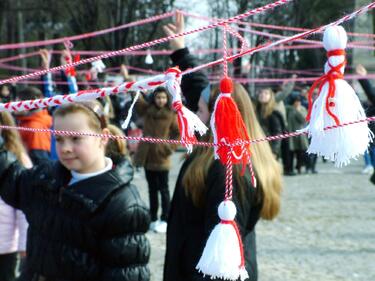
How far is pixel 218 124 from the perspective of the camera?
1677 mm

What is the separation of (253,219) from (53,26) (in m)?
23.9

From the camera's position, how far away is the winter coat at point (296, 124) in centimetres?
1156

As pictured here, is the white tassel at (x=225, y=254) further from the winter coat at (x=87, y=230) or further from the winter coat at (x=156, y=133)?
the winter coat at (x=156, y=133)

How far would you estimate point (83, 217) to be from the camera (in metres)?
2.43

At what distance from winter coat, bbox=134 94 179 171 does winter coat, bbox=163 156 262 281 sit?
14.4 feet

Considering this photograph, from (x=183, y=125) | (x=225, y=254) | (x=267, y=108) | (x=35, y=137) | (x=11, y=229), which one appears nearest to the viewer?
(x=183, y=125)

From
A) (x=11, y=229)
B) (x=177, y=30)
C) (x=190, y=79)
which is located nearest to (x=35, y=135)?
(x=11, y=229)

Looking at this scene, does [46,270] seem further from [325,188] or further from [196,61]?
[325,188]

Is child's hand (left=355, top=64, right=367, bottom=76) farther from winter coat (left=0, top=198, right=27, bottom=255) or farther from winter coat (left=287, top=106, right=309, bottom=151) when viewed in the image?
winter coat (left=287, top=106, right=309, bottom=151)

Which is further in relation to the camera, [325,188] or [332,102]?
[325,188]

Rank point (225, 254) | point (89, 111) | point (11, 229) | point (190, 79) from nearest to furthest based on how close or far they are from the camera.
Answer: point (225, 254) < point (89, 111) < point (190, 79) < point (11, 229)

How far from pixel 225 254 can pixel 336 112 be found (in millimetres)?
549

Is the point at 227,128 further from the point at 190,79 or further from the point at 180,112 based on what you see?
the point at 190,79

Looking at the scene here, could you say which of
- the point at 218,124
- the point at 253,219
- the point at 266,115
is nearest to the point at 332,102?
the point at 218,124
